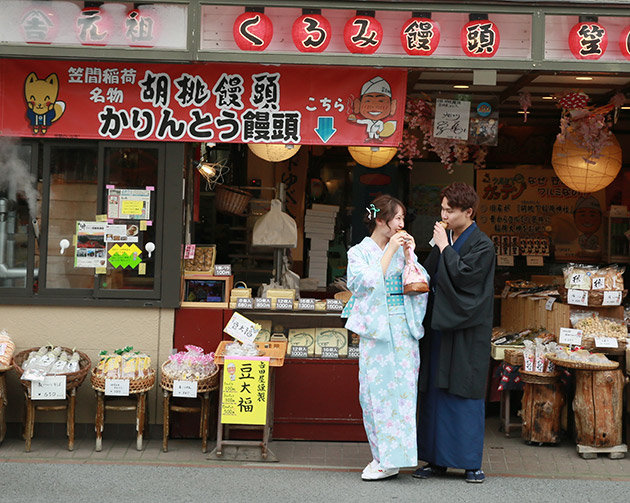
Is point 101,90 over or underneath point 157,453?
over

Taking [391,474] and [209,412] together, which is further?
[209,412]

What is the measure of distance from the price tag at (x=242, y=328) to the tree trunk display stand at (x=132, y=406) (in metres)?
0.86

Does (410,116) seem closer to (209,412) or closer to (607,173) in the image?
(607,173)

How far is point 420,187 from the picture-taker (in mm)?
12070

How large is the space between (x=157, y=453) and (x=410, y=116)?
4.47m

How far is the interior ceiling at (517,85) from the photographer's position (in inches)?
327

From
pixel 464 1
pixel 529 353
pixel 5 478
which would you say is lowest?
pixel 5 478

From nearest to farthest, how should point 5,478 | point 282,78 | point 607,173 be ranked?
point 5,478
point 282,78
point 607,173

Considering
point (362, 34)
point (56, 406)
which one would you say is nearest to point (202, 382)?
point (56, 406)

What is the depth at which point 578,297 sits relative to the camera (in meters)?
8.34

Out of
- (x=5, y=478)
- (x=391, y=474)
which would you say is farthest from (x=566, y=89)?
(x=5, y=478)

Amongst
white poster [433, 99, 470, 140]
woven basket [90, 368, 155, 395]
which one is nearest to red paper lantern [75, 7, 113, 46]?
woven basket [90, 368, 155, 395]

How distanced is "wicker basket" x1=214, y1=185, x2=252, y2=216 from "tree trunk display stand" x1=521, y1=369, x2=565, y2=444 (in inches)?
156

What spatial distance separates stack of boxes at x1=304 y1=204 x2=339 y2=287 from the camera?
37.2 ft
